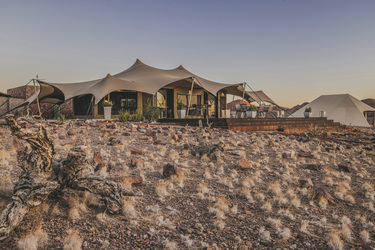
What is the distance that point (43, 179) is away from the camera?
6.23 feet

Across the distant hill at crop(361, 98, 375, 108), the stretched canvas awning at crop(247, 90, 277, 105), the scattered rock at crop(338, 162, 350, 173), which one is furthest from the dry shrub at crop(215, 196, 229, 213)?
the distant hill at crop(361, 98, 375, 108)

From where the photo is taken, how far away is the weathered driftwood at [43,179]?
164 centimetres

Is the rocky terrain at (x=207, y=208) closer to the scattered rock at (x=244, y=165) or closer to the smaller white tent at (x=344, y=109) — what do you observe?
the scattered rock at (x=244, y=165)

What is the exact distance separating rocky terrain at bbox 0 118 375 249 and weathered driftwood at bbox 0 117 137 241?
10 cm

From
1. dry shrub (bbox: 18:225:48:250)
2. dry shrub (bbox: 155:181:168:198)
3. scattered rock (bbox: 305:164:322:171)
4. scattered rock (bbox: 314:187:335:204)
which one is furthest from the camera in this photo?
scattered rock (bbox: 305:164:322:171)

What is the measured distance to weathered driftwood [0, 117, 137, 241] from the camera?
5.38 feet

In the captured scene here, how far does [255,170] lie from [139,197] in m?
1.91

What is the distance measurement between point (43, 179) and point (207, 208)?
1426 mm

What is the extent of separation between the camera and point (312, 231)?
205 centimetres

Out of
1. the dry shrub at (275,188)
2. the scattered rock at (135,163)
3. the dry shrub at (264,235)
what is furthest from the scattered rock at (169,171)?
the dry shrub at (264,235)

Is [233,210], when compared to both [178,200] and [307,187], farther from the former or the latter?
[307,187]

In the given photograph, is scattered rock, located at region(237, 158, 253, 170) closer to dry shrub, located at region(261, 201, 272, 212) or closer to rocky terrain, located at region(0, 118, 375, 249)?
rocky terrain, located at region(0, 118, 375, 249)

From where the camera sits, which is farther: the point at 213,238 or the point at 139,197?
the point at 139,197

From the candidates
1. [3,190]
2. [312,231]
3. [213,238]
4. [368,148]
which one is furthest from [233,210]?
[368,148]
